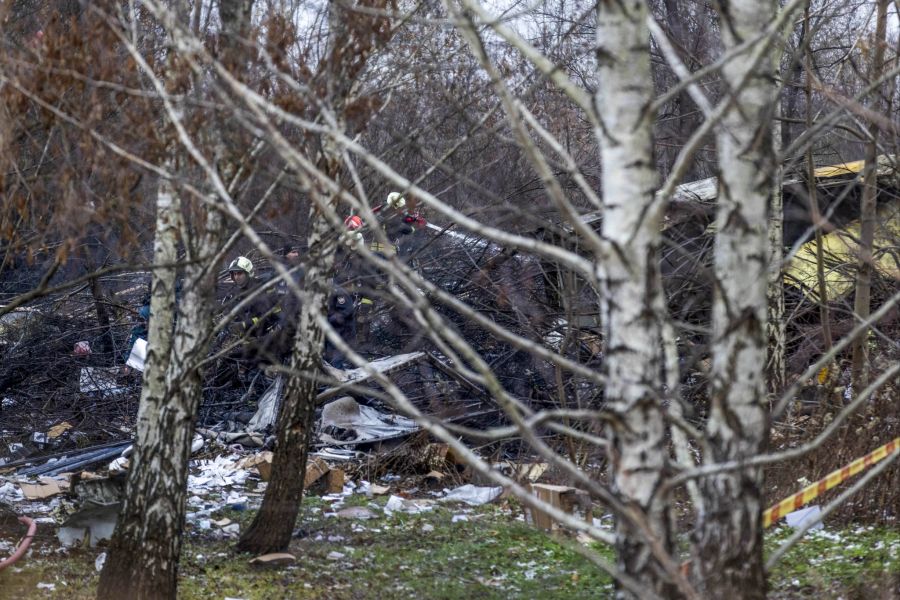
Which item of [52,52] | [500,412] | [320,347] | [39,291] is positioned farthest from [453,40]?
[500,412]

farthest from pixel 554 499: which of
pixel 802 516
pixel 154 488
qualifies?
pixel 154 488

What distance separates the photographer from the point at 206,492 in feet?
29.4

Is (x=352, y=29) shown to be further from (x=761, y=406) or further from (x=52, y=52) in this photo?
(x=761, y=406)

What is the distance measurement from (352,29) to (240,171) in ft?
3.18

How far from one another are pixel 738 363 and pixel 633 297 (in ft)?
1.26

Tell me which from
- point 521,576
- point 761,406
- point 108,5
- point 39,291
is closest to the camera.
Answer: point 761,406

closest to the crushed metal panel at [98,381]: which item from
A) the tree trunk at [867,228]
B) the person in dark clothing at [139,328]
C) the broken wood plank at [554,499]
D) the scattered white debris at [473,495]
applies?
the person in dark clothing at [139,328]

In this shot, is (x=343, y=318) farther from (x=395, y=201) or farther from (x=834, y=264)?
(x=395, y=201)

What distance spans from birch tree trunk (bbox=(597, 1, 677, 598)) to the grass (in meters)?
3.54

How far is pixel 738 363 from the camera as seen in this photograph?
2479mm

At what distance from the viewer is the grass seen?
A: 5.99 meters

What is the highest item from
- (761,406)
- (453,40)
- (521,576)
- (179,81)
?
(453,40)

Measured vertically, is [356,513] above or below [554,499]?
above

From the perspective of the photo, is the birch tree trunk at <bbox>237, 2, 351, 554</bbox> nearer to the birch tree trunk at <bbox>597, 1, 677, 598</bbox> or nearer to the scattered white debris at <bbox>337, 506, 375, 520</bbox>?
the scattered white debris at <bbox>337, 506, 375, 520</bbox>
